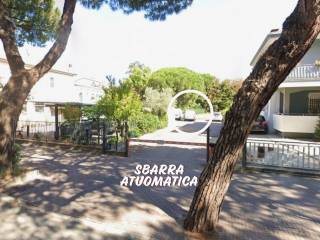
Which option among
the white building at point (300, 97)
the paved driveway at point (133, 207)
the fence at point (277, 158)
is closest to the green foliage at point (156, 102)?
the white building at point (300, 97)

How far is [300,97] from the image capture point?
15203mm

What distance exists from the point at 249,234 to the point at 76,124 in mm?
9553

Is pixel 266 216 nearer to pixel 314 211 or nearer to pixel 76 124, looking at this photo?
pixel 314 211

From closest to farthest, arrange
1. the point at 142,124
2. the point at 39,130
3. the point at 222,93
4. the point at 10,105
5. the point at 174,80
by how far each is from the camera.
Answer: the point at 10,105
the point at 39,130
the point at 142,124
the point at 174,80
the point at 222,93

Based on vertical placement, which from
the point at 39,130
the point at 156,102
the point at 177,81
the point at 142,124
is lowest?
the point at 39,130

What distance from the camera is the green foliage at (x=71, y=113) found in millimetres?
13219

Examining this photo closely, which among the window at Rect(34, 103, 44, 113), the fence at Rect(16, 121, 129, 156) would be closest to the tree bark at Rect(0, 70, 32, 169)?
the fence at Rect(16, 121, 129, 156)

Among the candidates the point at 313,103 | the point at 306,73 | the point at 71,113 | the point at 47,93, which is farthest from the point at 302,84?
the point at 47,93

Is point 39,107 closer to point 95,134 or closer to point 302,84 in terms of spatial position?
point 95,134

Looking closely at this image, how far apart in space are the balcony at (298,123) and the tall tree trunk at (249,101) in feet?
37.8

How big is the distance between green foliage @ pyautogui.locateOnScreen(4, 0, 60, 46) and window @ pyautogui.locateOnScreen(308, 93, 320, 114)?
45.4 ft

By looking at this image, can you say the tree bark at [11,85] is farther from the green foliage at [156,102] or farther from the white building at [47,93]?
the green foliage at [156,102]

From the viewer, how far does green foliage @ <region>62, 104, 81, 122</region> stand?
13219mm

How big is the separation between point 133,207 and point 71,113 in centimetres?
947
